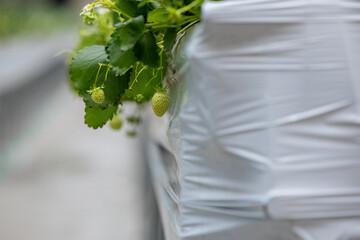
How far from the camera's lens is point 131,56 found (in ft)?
2.25

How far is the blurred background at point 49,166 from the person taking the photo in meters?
3.24

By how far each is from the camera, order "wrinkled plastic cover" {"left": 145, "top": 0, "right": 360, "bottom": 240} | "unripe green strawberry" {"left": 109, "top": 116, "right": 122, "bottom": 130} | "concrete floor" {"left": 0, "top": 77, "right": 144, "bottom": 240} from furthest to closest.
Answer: "concrete floor" {"left": 0, "top": 77, "right": 144, "bottom": 240} < "unripe green strawberry" {"left": 109, "top": 116, "right": 122, "bottom": 130} < "wrinkled plastic cover" {"left": 145, "top": 0, "right": 360, "bottom": 240}

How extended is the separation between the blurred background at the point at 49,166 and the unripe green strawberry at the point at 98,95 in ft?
3.68

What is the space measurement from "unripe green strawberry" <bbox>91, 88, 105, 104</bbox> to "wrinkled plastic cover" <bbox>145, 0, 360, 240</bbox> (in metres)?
0.22

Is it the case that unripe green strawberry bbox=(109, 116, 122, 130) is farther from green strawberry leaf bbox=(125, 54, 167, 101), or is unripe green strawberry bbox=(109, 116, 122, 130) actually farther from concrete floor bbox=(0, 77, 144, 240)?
concrete floor bbox=(0, 77, 144, 240)

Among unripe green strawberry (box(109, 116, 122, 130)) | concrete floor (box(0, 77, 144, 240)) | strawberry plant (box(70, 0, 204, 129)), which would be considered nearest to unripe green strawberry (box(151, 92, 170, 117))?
strawberry plant (box(70, 0, 204, 129))

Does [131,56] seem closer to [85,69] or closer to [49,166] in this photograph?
[85,69]

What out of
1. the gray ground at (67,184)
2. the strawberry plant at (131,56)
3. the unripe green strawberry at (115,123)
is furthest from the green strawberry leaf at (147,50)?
the gray ground at (67,184)

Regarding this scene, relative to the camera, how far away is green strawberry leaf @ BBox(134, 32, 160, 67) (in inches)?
26.7

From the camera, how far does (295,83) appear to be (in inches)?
23.4

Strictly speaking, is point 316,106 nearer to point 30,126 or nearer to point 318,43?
point 318,43

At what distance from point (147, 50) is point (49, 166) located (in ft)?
13.8

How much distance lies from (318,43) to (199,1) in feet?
0.58

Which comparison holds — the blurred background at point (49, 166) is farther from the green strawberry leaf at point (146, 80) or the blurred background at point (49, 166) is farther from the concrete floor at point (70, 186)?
the green strawberry leaf at point (146, 80)
